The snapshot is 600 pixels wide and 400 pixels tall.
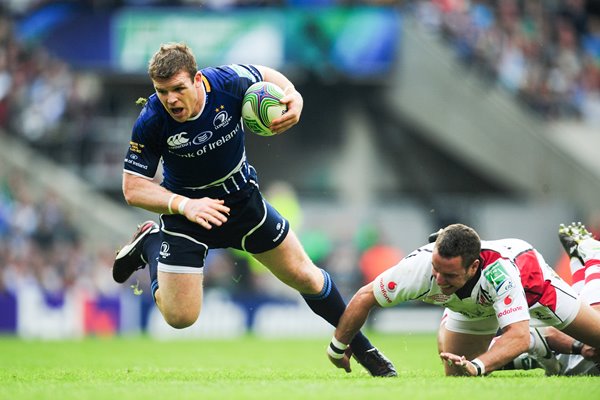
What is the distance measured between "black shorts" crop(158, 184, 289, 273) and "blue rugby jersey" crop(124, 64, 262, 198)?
174 millimetres

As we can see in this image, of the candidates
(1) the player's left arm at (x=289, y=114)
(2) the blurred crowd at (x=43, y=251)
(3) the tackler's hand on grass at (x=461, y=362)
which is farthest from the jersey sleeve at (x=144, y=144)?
(2) the blurred crowd at (x=43, y=251)

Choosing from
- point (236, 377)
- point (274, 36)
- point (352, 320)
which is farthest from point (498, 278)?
point (274, 36)

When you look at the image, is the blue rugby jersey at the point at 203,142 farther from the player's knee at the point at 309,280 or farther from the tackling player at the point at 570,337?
the tackling player at the point at 570,337

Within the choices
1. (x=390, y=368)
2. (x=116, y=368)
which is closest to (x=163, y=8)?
(x=116, y=368)

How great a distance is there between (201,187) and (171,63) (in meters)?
1.14

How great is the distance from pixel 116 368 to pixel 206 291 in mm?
8696

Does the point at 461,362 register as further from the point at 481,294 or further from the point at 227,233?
the point at 227,233

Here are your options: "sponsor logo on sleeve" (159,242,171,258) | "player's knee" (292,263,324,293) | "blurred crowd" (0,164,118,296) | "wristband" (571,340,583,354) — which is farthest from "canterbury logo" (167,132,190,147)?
"blurred crowd" (0,164,118,296)

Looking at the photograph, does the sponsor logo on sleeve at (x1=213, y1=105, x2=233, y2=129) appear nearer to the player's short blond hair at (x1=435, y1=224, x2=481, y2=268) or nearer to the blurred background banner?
the player's short blond hair at (x1=435, y1=224, x2=481, y2=268)

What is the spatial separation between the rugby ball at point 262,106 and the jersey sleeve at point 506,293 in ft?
6.39

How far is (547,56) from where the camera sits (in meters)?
24.7

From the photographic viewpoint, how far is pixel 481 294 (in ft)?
27.1

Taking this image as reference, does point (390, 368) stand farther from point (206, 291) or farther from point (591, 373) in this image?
point (206, 291)

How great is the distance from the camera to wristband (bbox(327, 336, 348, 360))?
871cm
